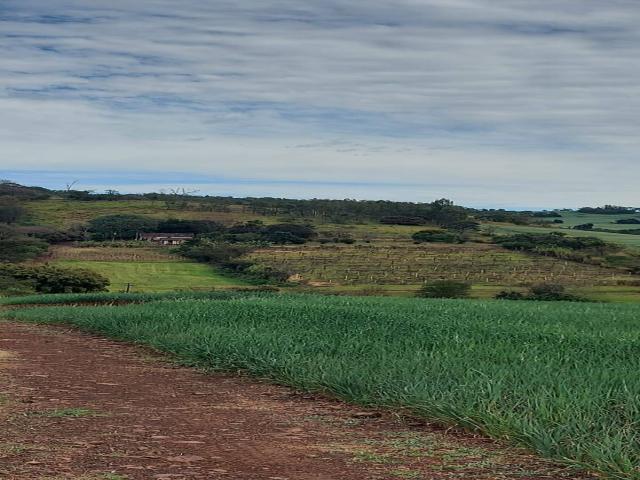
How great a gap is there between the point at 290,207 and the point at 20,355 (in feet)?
329

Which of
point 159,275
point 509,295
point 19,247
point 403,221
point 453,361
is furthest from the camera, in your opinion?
point 403,221

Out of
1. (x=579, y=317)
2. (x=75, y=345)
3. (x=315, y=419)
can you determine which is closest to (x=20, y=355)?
(x=75, y=345)

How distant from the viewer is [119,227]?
265 ft

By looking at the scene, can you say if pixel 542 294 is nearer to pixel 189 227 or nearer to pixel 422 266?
pixel 422 266

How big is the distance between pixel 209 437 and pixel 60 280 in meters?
34.7

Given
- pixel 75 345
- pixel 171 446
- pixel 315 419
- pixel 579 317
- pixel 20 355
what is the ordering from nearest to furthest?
pixel 171 446 → pixel 315 419 → pixel 20 355 → pixel 75 345 → pixel 579 317

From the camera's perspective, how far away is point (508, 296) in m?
45.9

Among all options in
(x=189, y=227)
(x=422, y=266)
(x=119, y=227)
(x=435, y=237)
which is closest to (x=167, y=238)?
(x=189, y=227)

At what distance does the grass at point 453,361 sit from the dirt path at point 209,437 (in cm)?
26

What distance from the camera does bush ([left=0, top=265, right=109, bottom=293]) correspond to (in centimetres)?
3734

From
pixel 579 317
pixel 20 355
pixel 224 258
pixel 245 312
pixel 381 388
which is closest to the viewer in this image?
pixel 381 388

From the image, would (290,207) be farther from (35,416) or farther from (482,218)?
(35,416)

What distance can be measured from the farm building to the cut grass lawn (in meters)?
13.2

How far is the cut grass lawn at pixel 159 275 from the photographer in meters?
47.8
